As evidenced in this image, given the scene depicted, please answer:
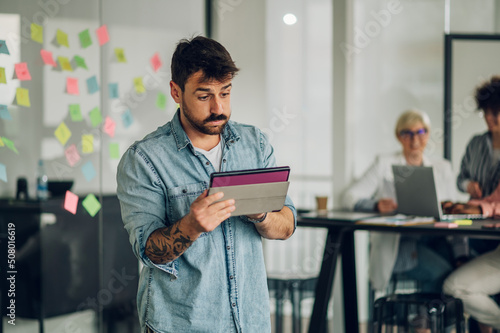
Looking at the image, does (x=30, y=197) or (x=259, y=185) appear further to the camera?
(x=30, y=197)

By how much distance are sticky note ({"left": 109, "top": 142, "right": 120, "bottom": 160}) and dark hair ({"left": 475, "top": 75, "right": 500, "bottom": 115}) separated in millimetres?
1936

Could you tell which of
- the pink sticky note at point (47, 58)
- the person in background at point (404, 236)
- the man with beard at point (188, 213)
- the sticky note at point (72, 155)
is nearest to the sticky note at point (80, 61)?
the pink sticky note at point (47, 58)

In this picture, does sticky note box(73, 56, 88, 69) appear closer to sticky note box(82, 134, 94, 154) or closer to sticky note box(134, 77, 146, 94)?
sticky note box(82, 134, 94, 154)

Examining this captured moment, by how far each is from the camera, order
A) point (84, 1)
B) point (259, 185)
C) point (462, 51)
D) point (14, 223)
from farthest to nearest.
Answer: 1. point (462, 51)
2. point (84, 1)
3. point (14, 223)
4. point (259, 185)

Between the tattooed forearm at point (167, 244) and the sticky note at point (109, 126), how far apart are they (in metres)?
1.62

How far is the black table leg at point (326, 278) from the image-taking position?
9.50 ft

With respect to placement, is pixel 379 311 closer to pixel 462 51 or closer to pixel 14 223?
pixel 14 223

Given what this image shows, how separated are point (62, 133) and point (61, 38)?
0.41 metres

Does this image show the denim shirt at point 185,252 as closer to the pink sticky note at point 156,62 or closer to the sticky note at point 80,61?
the sticky note at point 80,61

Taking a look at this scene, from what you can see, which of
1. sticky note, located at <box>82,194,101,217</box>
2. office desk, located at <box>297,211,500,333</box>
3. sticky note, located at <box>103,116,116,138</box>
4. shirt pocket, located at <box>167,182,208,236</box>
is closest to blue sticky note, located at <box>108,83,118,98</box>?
sticky note, located at <box>103,116,116,138</box>

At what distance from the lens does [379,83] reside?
13.6 feet

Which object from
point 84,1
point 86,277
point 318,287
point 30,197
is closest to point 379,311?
point 318,287

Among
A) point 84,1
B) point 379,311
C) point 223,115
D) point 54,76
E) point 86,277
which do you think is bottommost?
point 379,311

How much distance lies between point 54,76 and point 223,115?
1.36 m
